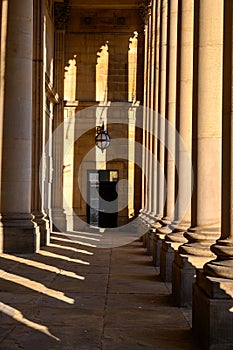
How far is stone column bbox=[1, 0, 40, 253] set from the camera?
19.9 metres

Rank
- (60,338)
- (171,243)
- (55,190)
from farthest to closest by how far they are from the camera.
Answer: (55,190) → (171,243) → (60,338)

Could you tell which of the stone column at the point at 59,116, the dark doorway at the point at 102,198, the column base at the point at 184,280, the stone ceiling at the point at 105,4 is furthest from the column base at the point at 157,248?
the stone ceiling at the point at 105,4

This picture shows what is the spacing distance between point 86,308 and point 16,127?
10.8 metres

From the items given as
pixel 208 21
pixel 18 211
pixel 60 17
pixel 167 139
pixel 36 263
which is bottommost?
pixel 36 263

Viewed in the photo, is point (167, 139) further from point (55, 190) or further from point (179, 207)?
point (55, 190)

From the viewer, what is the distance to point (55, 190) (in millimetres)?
35000

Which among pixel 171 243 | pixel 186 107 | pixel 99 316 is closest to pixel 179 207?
pixel 171 243

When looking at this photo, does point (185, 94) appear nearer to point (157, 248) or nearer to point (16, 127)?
point (157, 248)

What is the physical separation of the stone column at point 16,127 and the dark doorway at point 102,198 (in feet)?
53.8

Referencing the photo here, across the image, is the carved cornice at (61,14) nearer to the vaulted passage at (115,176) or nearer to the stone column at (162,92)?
the vaulted passage at (115,176)

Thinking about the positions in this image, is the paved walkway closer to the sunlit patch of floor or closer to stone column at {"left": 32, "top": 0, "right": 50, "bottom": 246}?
the sunlit patch of floor

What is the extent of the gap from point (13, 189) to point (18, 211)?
2.56ft

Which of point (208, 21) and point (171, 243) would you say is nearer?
point (208, 21)

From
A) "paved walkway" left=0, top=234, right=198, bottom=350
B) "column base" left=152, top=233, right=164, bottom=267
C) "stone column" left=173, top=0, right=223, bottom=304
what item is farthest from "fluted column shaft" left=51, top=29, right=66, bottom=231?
"stone column" left=173, top=0, right=223, bottom=304
